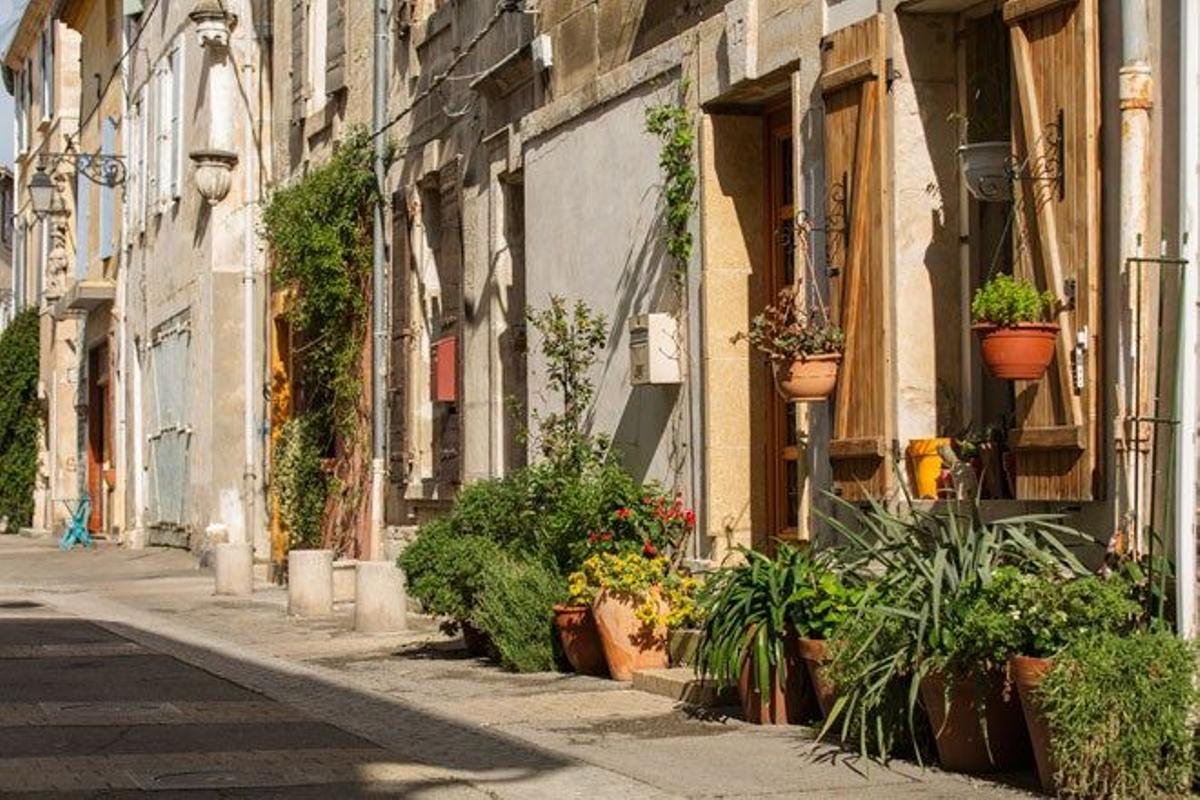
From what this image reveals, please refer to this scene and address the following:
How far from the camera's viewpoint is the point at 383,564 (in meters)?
14.9

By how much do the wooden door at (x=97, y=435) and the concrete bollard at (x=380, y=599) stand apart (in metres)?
17.9

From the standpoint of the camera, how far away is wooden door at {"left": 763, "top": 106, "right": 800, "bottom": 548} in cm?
1203

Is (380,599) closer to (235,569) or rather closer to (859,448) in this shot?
(235,569)

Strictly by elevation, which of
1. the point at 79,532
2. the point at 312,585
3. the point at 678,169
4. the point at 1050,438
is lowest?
the point at 79,532

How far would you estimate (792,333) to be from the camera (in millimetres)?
10508

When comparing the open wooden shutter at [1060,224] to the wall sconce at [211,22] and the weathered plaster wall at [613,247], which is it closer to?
the weathered plaster wall at [613,247]

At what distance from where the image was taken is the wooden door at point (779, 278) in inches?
474

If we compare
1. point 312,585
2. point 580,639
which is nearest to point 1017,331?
point 580,639

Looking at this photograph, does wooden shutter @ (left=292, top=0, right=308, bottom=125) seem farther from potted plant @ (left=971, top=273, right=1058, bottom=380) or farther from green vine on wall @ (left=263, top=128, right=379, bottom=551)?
potted plant @ (left=971, top=273, right=1058, bottom=380)

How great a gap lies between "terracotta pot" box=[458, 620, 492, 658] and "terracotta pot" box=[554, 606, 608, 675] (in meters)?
1.06

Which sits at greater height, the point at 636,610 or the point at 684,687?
the point at 636,610

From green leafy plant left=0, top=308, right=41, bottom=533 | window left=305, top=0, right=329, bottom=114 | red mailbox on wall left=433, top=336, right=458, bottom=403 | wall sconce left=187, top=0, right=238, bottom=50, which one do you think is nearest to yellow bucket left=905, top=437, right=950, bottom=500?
red mailbox on wall left=433, top=336, right=458, bottom=403

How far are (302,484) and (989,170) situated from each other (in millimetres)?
12437

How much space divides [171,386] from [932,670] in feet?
64.8
